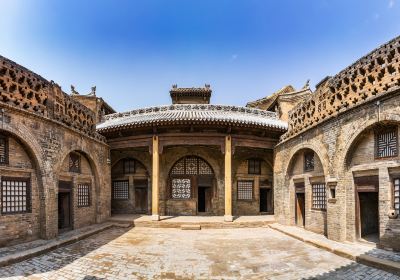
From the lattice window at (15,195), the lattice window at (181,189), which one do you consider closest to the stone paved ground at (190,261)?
the lattice window at (15,195)

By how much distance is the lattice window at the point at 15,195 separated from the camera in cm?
845

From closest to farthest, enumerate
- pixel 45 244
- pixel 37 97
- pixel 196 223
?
1. pixel 45 244
2. pixel 37 97
3. pixel 196 223

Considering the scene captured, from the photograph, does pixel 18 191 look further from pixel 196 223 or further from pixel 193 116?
pixel 193 116

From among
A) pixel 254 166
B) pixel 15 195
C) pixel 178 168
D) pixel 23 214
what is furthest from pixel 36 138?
pixel 254 166

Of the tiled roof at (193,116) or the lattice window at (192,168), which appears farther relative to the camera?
the lattice window at (192,168)

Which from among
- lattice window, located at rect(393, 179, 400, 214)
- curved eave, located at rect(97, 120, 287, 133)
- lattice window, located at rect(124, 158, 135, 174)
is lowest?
lattice window, located at rect(393, 179, 400, 214)

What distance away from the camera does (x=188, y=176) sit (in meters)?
16.4

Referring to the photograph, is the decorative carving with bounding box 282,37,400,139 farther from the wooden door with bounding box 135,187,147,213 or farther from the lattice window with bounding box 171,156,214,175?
the wooden door with bounding box 135,187,147,213

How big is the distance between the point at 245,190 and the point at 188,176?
12.5 ft

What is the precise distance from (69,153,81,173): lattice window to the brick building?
0.05 metres

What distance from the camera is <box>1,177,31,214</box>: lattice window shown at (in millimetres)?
8445

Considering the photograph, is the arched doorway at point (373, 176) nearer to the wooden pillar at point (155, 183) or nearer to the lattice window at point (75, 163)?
the wooden pillar at point (155, 183)

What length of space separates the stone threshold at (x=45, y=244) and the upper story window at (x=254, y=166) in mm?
9250

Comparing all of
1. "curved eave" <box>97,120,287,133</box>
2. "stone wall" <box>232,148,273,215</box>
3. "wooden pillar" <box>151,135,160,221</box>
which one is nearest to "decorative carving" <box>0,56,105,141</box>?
"curved eave" <box>97,120,287,133</box>
